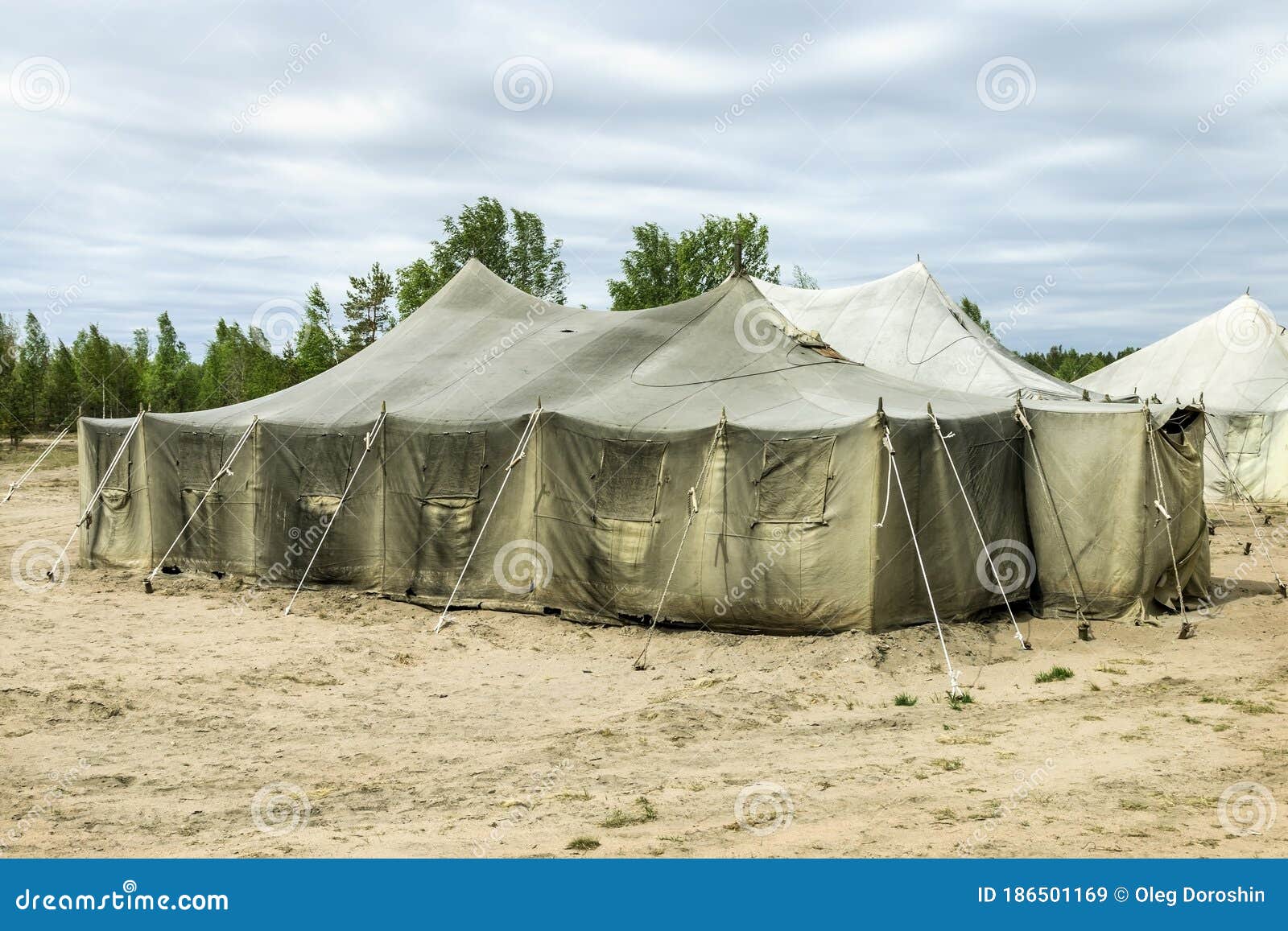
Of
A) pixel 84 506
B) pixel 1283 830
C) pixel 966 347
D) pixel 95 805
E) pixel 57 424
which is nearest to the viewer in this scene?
pixel 1283 830

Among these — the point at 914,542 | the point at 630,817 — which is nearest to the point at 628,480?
the point at 914,542

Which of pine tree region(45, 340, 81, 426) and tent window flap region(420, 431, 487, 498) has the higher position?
pine tree region(45, 340, 81, 426)

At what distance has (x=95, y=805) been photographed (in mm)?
6316

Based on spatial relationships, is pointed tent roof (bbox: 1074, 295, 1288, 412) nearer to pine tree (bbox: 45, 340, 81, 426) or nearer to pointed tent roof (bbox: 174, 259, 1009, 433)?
pointed tent roof (bbox: 174, 259, 1009, 433)

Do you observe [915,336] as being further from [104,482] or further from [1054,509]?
[104,482]

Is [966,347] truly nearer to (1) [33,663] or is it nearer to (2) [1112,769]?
(2) [1112,769]

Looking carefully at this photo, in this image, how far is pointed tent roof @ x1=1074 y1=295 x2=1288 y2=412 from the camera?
27906 mm

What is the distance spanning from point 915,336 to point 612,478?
10.2 m

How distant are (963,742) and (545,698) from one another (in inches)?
138

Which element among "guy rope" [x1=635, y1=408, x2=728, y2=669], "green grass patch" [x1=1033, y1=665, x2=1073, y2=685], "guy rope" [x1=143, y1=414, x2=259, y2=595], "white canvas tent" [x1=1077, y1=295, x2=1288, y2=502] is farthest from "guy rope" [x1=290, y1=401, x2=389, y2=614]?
"white canvas tent" [x1=1077, y1=295, x2=1288, y2=502]

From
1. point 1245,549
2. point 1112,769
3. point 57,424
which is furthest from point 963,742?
point 57,424

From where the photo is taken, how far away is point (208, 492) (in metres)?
14.2

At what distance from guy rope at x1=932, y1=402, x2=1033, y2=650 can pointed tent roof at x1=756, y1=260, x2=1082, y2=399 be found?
19.9 feet

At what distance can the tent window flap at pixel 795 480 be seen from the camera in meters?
10.7
